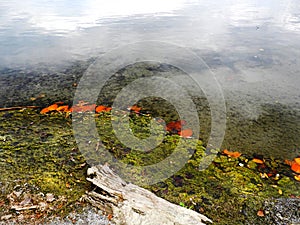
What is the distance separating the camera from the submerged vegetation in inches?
83.1

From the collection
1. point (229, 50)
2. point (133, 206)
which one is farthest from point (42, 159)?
point (229, 50)

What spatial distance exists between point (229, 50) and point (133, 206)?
6.23 m

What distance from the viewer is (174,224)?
1852 mm

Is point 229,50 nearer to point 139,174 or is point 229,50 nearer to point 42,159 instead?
point 139,174

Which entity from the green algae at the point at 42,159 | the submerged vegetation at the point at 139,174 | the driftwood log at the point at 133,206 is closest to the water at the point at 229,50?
the submerged vegetation at the point at 139,174

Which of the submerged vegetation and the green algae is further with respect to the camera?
the green algae

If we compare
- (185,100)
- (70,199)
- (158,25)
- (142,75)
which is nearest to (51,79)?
(142,75)

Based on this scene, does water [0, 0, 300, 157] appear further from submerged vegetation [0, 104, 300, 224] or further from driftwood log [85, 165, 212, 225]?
driftwood log [85, 165, 212, 225]

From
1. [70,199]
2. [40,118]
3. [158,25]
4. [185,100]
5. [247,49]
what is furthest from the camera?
[158,25]

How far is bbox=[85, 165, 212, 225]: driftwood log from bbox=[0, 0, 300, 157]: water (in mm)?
1595

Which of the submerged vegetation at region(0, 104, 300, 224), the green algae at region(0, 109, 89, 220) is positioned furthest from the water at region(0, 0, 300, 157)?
the green algae at region(0, 109, 89, 220)

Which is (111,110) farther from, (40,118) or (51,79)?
(51,79)

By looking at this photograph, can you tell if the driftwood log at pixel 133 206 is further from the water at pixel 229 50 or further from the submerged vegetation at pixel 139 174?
the water at pixel 229 50

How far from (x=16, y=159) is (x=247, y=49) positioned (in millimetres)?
6787
